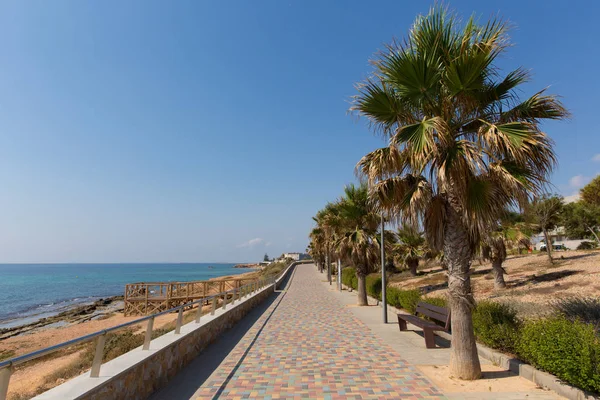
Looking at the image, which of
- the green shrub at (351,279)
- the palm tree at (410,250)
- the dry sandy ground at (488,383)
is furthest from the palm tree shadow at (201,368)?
the palm tree at (410,250)

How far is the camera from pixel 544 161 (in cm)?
580

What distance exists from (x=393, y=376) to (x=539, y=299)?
400 inches

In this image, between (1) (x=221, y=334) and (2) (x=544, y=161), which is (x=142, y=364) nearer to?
(1) (x=221, y=334)

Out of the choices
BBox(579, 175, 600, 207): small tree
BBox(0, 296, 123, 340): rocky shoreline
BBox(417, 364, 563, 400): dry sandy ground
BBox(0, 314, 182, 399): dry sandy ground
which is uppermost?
BBox(579, 175, 600, 207): small tree

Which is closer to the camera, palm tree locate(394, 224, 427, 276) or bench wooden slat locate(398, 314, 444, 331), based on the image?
bench wooden slat locate(398, 314, 444, 331)

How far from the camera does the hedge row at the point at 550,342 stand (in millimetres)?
4668

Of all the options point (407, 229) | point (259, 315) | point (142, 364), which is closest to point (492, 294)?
point (259, 315)

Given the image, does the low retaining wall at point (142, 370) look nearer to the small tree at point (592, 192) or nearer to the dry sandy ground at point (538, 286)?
the dry sandy ground at point (538, 286)

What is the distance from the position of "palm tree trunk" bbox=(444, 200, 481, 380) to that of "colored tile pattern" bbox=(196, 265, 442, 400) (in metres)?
0.72

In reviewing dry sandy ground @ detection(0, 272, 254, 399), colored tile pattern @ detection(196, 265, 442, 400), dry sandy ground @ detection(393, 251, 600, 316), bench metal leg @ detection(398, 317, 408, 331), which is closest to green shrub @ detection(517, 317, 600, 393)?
colored tile pattern @ detection(196, 265, 442, 400)

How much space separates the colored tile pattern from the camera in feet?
18.4

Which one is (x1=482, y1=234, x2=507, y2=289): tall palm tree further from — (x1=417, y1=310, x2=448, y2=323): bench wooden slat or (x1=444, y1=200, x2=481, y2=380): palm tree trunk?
(x1=444, y1=200, x2=481, y2=380): palm tree trunk

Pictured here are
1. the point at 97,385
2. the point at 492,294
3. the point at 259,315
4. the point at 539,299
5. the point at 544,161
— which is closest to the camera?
the point at 97,385

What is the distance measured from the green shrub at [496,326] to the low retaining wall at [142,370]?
19.3 feet
